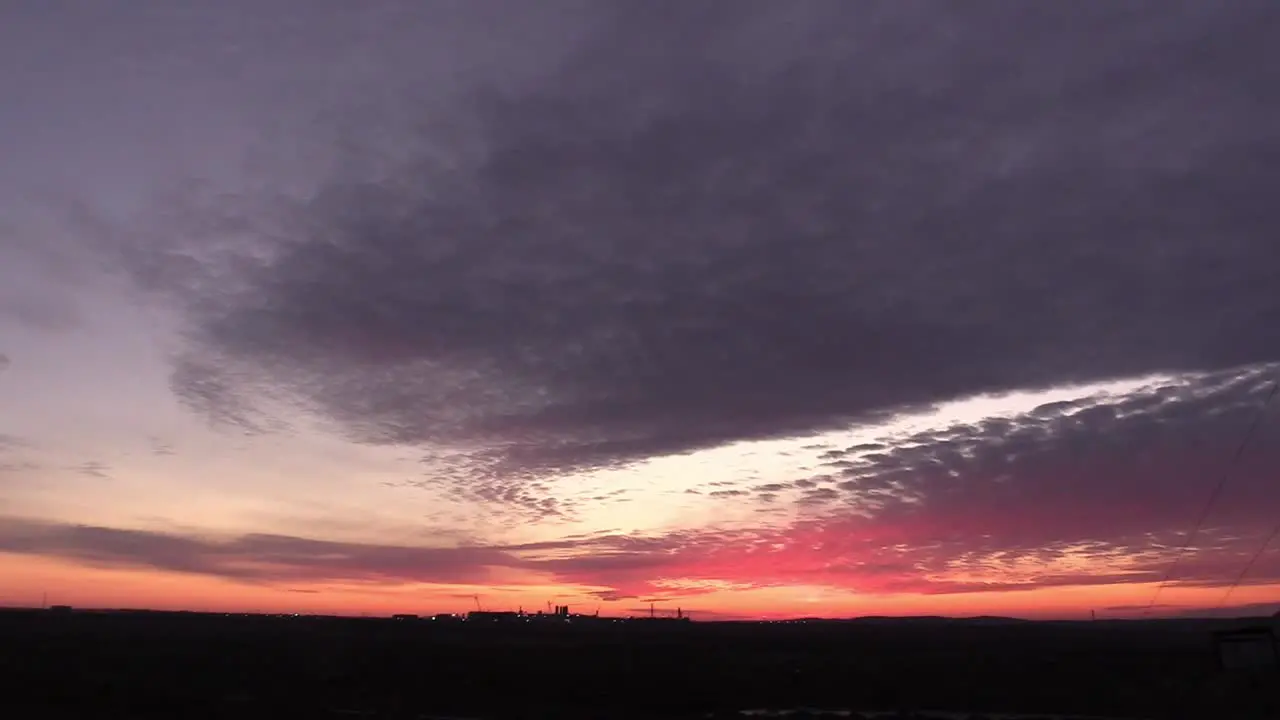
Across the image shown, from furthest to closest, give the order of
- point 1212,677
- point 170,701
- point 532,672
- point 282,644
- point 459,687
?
point 282,644
point 532,672
point 459,687
point 1212,677
point 170,701

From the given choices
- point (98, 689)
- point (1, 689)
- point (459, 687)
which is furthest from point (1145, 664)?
point (1, 689)

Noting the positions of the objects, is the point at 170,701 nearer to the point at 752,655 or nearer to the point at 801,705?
the point at 801,705

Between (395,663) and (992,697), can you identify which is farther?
(395,663)

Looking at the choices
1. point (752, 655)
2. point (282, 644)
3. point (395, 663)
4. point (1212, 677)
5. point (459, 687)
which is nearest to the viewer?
point (1212, 677)

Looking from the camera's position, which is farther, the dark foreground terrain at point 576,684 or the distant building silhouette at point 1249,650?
the distant building silhouette at point 1249,650

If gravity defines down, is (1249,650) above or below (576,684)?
above

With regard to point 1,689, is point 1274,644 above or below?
above

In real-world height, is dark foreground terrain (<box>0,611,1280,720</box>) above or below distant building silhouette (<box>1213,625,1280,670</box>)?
below

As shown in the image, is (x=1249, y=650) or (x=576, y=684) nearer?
(x=1249, y=650)

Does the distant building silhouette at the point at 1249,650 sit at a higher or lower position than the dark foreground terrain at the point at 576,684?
higher

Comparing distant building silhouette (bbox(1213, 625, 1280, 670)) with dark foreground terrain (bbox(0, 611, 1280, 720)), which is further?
distant building silhouette (bbox(1213, 625, 1280, 670))
